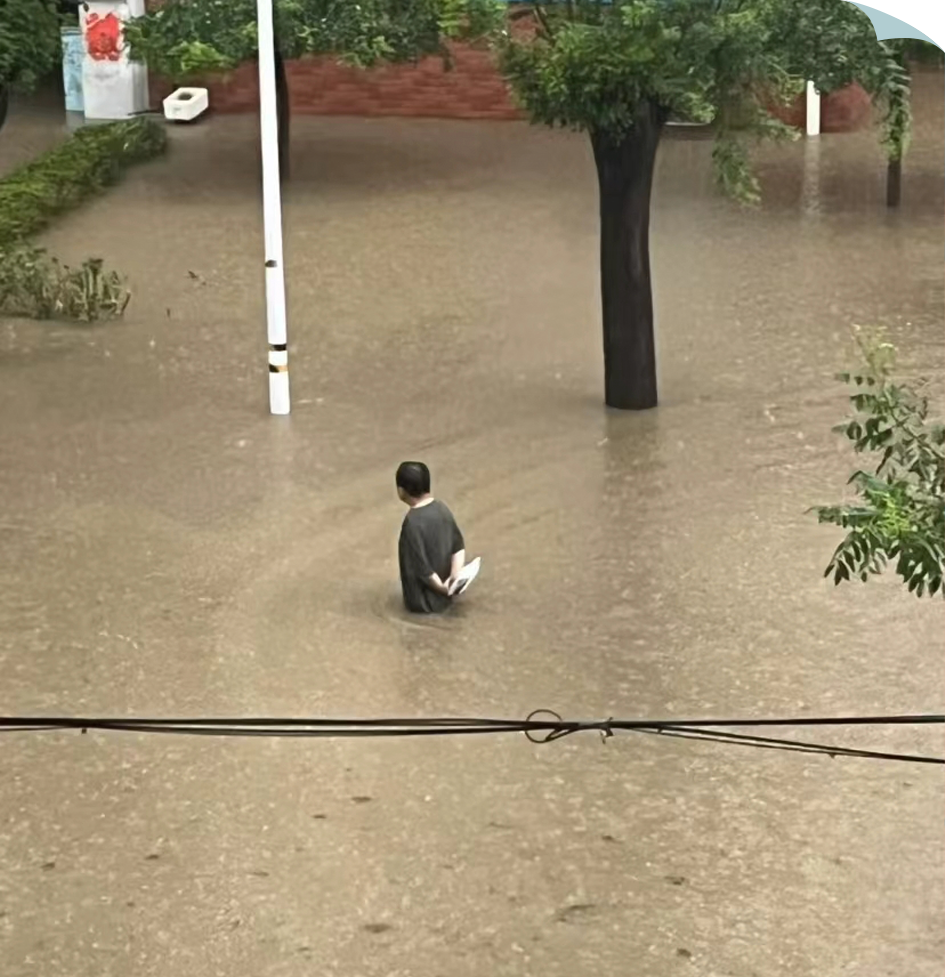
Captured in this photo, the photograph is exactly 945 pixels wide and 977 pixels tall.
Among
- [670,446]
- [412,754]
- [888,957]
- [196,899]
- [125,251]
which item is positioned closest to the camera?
[888,957]

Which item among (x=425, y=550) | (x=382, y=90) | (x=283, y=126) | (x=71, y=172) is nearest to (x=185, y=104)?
(x=382, y=90)

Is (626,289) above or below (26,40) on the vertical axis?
below

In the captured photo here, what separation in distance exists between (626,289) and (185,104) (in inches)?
622

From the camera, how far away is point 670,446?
39.7ft

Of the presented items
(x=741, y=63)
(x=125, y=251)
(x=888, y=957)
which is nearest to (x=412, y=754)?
(x=888, y=957)

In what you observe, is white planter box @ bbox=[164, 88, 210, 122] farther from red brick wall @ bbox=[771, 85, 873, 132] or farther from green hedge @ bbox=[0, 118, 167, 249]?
red brick wall @ bbox=[771, 85, 873, 132]

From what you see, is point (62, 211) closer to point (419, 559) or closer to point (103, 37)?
point (103, 37)

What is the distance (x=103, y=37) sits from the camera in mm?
27328

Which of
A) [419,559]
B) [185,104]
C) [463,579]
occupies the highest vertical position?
[185,104]

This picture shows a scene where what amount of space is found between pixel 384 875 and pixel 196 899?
738 mm

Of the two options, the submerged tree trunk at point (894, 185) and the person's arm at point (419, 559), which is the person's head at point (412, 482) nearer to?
the person's arm at point (419, 559)

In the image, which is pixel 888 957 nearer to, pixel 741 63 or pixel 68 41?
pixel 741 63

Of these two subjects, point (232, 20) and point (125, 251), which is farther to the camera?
point (125, 251)

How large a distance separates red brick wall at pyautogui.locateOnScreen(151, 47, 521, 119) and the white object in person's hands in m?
18.6
